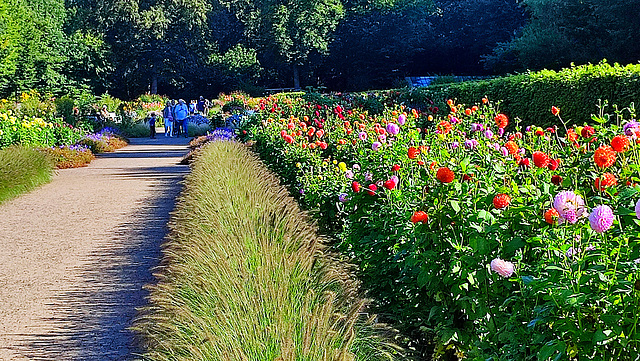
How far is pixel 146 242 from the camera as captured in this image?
287 inches

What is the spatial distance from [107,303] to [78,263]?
141cm

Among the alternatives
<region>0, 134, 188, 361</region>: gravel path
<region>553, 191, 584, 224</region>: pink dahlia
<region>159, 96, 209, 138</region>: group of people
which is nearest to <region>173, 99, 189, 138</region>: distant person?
<region>159, 96, 209, 138</region>: group of people

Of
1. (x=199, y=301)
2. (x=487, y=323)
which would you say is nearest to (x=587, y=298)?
(x=487, y=323)

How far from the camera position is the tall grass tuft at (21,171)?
1023 centimetres

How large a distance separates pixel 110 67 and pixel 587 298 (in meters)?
51.0

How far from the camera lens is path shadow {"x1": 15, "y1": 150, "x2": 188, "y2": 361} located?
4277 millimetres

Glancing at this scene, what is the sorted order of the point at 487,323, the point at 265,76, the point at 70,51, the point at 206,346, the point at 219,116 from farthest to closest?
the point at 265,76
the point at 70,51
the point at 219,116
the point at 206,346
the point at 487,323

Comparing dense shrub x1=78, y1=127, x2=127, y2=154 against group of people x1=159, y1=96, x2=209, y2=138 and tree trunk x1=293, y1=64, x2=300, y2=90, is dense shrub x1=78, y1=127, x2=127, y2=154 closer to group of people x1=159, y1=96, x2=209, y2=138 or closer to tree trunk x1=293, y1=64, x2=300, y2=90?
group of people x1=159, y1=96, x2=209, y2=138

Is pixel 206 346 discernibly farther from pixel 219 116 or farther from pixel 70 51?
pixel 70 51

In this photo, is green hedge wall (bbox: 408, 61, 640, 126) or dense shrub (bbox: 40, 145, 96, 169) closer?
green hedge wall (bbox: 408, 61, 640, 126)

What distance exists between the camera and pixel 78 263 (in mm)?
6453

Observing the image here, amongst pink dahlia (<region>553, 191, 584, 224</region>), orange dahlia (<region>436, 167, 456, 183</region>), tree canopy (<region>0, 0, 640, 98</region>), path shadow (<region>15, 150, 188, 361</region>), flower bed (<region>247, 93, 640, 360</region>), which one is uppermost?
tree canopy (<region>0, 0, 640, 98</region>)

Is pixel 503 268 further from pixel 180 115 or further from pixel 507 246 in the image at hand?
pixel 180 115

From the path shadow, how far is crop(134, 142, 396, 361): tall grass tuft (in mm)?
268
